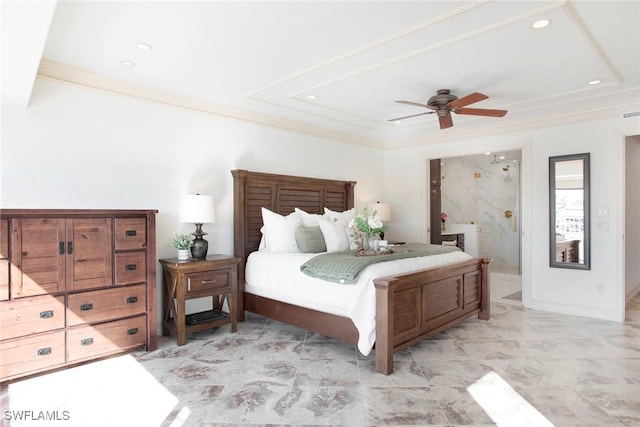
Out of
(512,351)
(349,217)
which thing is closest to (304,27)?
(349,217)

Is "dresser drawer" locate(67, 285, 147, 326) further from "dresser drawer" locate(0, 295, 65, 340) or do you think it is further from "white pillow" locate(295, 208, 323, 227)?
"white pillow" locate(295, 208, 323, 227)

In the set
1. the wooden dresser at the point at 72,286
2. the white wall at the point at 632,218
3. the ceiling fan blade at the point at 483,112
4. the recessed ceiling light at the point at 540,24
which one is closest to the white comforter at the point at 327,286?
the wooden dresser at the point at 72,286

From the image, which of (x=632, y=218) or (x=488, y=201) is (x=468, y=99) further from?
(x=488, y=201)

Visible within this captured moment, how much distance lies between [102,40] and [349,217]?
316 cm

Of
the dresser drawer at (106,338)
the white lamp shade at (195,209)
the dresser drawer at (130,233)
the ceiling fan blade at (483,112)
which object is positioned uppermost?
the ceiling fan blade at (483,112)

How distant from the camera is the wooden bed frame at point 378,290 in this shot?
2920mm

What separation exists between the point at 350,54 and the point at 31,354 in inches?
131

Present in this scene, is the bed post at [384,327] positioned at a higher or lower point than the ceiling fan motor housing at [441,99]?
lower

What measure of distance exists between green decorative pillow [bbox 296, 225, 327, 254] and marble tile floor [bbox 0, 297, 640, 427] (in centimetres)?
94

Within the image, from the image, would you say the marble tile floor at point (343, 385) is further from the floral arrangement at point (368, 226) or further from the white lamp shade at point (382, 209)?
the white lamp shade at point (382, 209)

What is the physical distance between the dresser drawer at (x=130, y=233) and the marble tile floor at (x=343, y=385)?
95 centimetres

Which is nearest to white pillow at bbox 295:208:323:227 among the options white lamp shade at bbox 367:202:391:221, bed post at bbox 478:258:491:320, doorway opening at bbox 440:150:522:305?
white lamp shade at bbox 367:202:391:221

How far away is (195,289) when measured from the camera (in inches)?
141

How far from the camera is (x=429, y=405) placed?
2436 millimetres
